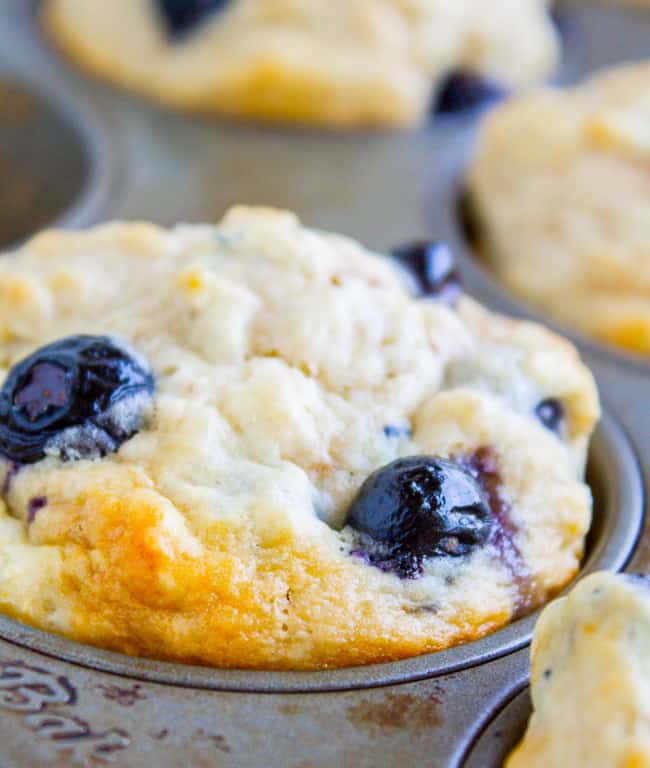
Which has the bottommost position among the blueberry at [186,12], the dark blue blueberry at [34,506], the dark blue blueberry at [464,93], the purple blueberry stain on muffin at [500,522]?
the purple blueberry stain on muffin at [500,522]

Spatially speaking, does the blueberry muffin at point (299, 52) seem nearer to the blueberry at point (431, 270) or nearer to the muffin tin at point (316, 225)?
the muffin tin at point (316, 225)

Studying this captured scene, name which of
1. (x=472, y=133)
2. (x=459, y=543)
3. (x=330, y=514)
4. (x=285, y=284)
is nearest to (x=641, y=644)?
(x=459, y=543)

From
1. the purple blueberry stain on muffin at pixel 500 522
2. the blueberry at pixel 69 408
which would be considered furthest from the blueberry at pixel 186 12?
the purple blueberry stain on muffin at pixel 500 522

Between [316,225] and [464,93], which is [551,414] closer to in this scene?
[316,225]

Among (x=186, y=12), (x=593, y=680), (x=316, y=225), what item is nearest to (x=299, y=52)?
(x=186, y=12)

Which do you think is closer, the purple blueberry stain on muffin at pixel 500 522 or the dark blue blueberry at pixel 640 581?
the dark blue blueberry at pixel 640 581
